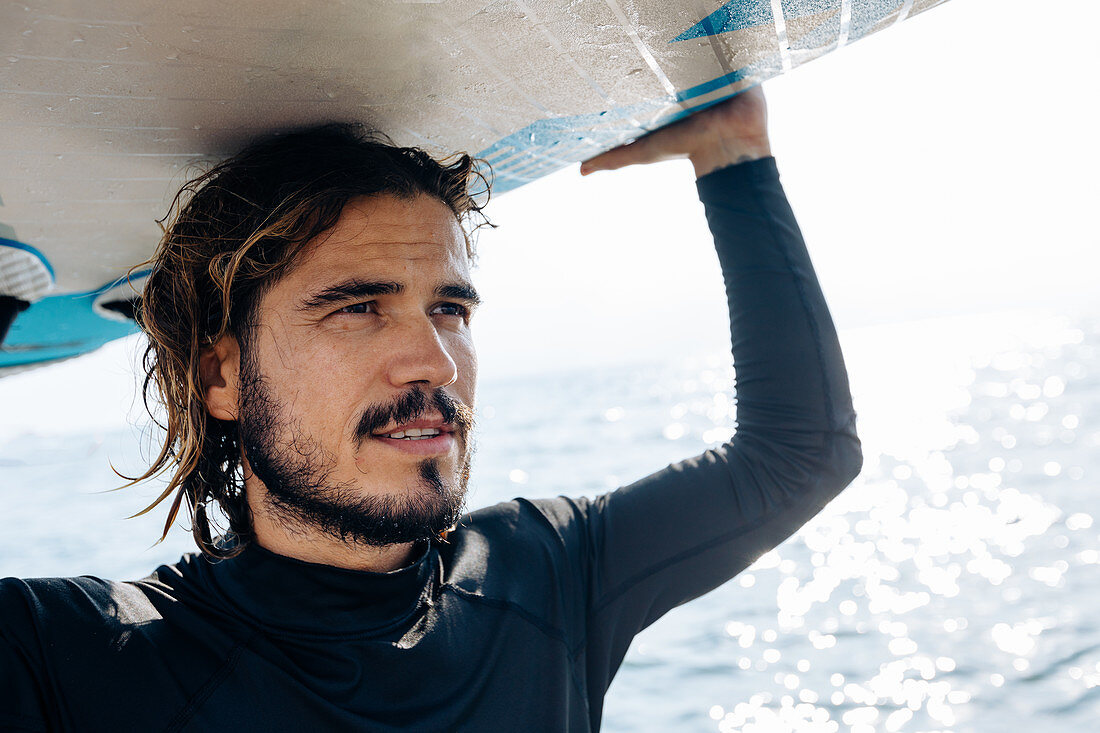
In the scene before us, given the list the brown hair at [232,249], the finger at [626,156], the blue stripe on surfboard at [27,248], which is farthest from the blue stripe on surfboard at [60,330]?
the finger at [626,156]

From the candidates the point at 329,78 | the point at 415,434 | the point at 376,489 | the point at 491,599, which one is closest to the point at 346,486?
the point at 376,489

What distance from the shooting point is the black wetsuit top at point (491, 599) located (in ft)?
4.13

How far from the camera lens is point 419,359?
1.53m

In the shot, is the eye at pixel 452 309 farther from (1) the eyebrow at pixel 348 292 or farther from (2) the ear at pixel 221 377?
(2) the ear at pixel 221 377

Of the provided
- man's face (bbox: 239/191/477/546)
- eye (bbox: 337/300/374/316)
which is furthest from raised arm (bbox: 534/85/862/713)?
eye (bbox: 337/300/374/316)

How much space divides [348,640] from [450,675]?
20 cm

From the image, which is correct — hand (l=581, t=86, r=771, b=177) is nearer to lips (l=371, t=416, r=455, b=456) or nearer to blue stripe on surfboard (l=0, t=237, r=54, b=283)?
lips (l=371, t=416, r=455, b=456)

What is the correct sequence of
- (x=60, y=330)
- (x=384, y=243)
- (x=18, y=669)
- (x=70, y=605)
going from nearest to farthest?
(x=18, y=669) → (x=70, y=605) → (x=384, y=243) → (x=60, y=330)

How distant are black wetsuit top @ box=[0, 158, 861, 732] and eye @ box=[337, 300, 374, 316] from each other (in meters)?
0.49

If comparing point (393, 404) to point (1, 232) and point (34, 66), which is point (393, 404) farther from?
point (1, 232)

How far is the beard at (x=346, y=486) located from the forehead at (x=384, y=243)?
0.83 feet

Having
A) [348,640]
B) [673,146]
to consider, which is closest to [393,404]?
[348,640]

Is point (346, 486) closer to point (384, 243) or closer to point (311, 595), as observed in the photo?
point (311, 595)

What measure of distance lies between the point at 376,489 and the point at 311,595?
23 centimetres
